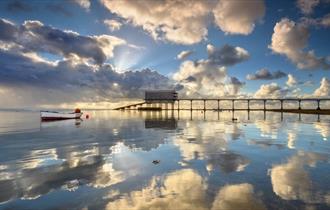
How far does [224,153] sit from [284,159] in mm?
4116

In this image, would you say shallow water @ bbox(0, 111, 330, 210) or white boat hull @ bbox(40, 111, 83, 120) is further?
white boat hull @ bbox(40, 111, 83, 120)

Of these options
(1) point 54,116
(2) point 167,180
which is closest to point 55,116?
(1) point 54,116

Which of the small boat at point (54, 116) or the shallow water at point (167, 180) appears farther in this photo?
the small boat at point (54, 116)

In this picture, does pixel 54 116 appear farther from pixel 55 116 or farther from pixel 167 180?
pixel 167 180

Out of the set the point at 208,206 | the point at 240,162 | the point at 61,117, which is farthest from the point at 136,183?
the point at 61,117

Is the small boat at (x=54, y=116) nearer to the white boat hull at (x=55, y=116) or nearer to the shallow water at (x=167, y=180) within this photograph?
the white boat hull at (x=55, y=116)

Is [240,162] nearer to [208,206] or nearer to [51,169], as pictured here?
[208,206]

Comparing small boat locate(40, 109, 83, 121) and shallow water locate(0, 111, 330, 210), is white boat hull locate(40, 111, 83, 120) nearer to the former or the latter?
small boat locate(40, 109, 83, 121)

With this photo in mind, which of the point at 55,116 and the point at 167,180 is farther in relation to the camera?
the point at 55,116

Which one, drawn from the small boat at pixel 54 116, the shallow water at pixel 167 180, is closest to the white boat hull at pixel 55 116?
the small boat at pixel 54 116

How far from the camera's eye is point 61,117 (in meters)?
76.6

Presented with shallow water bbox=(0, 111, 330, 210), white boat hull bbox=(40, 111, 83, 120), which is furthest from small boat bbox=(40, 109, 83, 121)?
shallow water bbox=(0, 111, 330, 210)

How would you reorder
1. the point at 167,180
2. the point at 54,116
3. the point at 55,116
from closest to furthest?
the point at 167,180
the point at 54,116
the point at 55,116

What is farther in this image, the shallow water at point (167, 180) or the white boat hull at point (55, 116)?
the white boat hull at point (55, 116)
